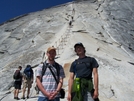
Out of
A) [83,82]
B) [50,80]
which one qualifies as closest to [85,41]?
[83,82]

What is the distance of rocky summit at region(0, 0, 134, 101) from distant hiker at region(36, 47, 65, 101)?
250 inches

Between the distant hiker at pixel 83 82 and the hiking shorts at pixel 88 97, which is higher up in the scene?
the distant hiker at pixel 83 82

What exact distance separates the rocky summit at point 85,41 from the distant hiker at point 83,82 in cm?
609

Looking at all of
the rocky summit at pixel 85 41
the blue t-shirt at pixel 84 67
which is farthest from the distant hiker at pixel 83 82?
the rocky summit at pixel 85 41

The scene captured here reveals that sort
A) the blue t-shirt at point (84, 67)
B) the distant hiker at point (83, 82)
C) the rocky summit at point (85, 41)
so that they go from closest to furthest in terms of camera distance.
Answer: the distant hiker at point (83, 82)
the blue t-shirt at point (84, 67)
the rocky summit at point (85, 41)

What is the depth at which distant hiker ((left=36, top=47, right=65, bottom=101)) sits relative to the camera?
18.0ft

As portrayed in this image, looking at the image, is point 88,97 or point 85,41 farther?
point 85,41

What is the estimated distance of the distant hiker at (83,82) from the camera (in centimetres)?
560

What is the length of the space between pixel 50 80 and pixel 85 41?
633 inches

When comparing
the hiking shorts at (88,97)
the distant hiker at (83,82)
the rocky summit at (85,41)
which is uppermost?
the rocky summit at (85,41)

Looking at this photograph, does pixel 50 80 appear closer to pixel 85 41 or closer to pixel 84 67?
pixel 84 67

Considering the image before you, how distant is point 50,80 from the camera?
560 centimetres

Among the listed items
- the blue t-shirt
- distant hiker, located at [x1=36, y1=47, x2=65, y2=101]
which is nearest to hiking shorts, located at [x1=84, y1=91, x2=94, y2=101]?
the blue t-shirt

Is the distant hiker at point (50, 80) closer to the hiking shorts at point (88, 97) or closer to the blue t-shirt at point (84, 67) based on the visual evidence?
the blue t-shirt at point (84, 67)
